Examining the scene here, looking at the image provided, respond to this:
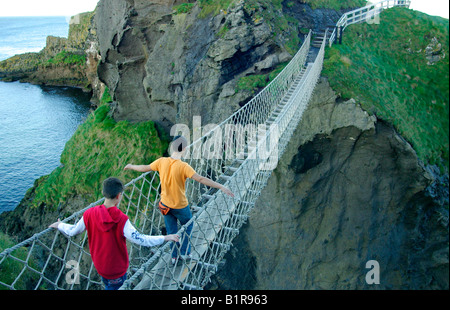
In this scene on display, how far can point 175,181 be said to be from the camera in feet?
8.86

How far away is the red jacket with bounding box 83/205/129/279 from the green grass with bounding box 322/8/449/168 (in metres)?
5.24

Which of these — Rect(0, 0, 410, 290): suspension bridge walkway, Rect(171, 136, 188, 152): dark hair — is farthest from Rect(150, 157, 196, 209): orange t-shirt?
Rect(0, 0, 410, 290): suspension bridge walkway

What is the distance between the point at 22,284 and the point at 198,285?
5.03 m

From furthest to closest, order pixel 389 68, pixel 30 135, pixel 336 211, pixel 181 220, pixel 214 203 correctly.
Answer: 1. pixel 30 135
2. pixel 389 68
3. pixel 336 211
4. pixel 214 203
5. pixel 181 220

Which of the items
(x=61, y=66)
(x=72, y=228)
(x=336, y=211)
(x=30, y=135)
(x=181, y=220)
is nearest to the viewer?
(x=72, y=228)

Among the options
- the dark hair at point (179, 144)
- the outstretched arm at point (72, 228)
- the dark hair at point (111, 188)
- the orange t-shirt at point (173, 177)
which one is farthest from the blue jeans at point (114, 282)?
the dark hair at point (179, 144)

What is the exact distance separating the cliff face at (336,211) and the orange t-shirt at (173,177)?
5264 millimetres

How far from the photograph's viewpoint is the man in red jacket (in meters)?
1.90

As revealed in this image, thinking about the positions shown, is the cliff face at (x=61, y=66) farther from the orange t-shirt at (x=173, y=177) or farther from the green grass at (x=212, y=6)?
the orange t-shirt at (x=173, y=177)

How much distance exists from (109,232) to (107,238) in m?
0.05

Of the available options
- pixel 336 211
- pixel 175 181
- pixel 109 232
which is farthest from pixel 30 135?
pixel 109 232

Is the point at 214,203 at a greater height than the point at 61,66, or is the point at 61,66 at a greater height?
the point at 61,66

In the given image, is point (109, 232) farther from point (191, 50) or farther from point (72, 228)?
point (191, 50)

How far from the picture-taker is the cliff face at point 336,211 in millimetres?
6719
